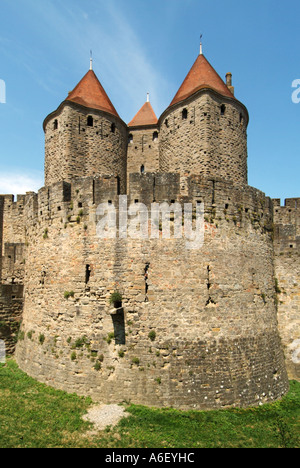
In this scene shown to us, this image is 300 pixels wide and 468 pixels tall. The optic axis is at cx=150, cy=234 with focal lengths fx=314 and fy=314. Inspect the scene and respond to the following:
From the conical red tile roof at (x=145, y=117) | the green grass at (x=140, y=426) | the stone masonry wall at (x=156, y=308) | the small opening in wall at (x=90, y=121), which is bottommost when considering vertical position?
the green grass at (x=140, y=426)

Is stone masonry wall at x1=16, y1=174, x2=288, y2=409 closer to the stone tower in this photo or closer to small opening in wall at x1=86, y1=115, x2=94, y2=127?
the stone tower

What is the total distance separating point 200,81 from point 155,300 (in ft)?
44.4

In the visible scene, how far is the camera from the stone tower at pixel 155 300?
9500 mm

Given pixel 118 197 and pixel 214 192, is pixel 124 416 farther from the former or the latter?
pixel 214 192

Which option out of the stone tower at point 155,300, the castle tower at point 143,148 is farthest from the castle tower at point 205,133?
the stone tower at point 155,300

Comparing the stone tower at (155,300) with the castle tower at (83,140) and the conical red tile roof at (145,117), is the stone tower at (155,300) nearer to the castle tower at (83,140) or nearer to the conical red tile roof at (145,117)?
the castle tower at (83,140)

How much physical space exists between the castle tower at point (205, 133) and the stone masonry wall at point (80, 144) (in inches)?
114

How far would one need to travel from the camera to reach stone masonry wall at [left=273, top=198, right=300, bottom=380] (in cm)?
1252

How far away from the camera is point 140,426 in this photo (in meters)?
7.98

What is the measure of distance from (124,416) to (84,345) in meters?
2.48

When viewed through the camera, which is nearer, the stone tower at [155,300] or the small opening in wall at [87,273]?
the stone tower at [155,300]

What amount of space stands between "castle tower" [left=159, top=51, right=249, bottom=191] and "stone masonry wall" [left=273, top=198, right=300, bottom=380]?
4.59 m

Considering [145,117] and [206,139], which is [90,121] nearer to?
[145,117]

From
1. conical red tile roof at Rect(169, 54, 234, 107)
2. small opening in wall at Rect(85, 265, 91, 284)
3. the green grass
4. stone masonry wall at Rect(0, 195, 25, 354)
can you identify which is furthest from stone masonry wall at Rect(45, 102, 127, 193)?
the green grass
